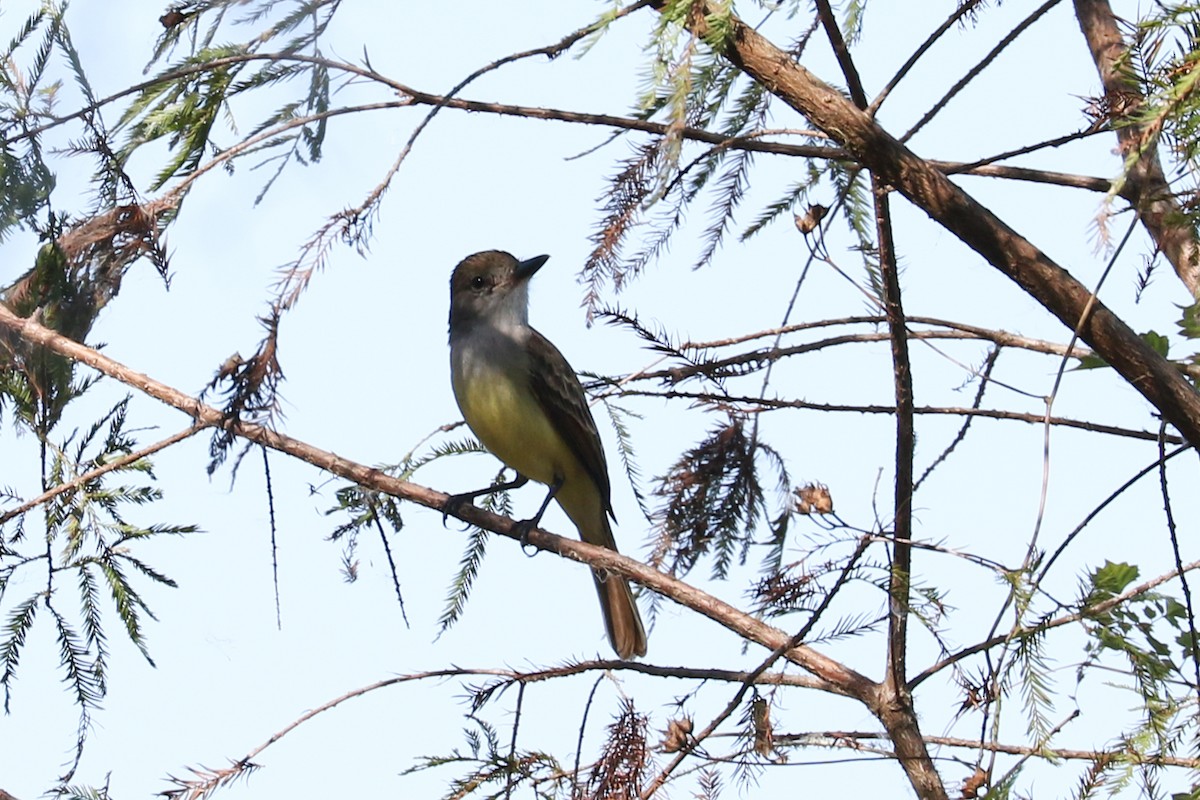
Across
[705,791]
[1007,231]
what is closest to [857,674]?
[705,791]

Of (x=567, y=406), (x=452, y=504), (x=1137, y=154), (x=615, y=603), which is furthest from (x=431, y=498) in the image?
(x=1137, y=154)

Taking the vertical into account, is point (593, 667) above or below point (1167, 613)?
below

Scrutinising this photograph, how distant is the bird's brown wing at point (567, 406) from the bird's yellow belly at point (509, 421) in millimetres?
48

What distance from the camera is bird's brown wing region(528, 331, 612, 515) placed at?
6449 mm

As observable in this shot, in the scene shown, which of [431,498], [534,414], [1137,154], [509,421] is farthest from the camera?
[534,414]

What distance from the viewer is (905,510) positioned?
3.40 metres

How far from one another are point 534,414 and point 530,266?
91cm

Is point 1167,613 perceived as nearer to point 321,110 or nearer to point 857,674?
point 857,674

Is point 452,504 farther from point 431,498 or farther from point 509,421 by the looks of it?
point 509,421

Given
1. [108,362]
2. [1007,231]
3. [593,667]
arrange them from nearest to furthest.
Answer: [1007,231]
[593,667]
[108,362]

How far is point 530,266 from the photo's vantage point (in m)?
6.89

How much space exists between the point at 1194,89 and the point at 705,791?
225 centimetres

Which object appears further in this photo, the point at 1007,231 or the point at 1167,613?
the point at 1167,613

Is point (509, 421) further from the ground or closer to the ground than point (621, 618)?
further from the ground
